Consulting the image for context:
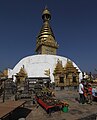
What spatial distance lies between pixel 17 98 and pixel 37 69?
1767 cm

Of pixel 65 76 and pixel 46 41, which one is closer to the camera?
pixel 65 76

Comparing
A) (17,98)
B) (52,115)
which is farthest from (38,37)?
(52,115)

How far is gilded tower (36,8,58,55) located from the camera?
3897 centimetres

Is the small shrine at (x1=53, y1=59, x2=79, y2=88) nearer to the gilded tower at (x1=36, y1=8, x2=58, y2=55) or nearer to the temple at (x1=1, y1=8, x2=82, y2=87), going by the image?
the temple at (x1=1, y1=8, x2=82, y2=87)

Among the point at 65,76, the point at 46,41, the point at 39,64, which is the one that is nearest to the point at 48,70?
the point at 39,64

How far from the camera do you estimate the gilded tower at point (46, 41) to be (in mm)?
38969

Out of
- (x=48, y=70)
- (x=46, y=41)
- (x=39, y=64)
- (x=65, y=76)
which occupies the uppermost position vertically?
(x=46, y=41)

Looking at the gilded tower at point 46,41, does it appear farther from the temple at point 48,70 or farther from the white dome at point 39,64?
the white dome at point 39,64

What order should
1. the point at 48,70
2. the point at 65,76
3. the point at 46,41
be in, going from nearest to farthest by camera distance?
the point at 65,76, the point at 48,70, the point at 46,41

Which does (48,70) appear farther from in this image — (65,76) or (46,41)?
(46,41)

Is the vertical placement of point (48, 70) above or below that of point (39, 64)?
below

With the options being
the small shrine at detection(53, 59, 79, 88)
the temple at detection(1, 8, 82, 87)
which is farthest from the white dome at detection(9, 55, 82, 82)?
the small shrine at detection(53, 59, 79, 88)

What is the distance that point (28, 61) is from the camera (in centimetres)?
3403

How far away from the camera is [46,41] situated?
3934cm
